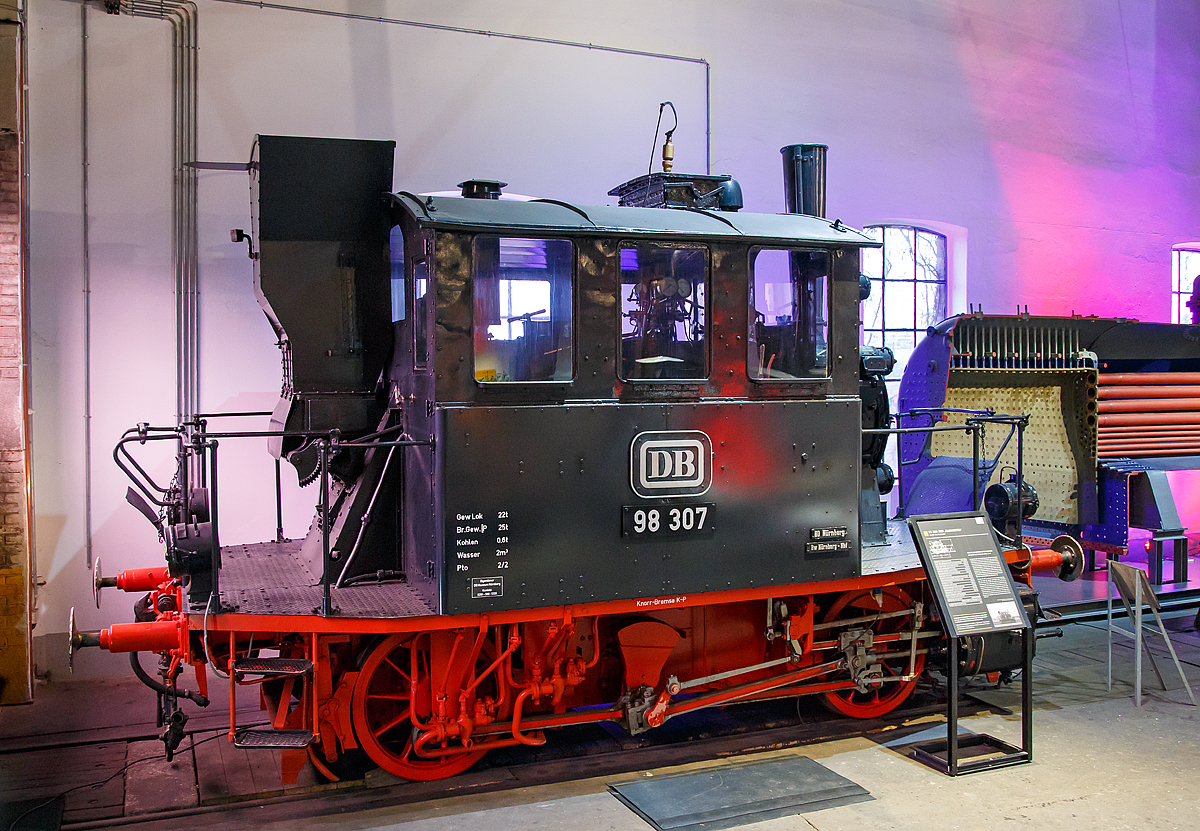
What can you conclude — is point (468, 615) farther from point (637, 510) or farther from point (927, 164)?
point (927, 164)

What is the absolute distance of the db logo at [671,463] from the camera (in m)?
4.88

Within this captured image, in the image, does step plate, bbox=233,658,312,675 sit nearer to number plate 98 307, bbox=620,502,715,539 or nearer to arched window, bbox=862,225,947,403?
number plate 98 307, bbox=620,502,715,539

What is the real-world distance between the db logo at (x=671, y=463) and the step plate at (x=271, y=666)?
70.7 inches

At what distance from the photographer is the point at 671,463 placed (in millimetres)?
4945

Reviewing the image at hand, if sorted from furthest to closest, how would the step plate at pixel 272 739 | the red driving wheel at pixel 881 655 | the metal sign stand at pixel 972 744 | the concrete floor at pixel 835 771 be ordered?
the red driving wheel at pixel 881 655
the metal sign stand at pixel 972 744
the concrete floor at pixel 835 771
the step plate at pixel 272 739

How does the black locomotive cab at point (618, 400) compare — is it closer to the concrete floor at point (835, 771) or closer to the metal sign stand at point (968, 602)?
the metal sign stand at point (968, 602)

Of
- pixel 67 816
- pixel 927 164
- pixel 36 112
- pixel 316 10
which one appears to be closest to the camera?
pixel 67 816

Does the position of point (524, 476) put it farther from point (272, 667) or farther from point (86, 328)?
point (86, 328)

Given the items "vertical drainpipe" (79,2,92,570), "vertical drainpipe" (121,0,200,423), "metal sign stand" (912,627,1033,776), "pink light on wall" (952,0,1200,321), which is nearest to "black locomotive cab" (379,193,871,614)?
"metal sign stand" (912,627,1033,776)

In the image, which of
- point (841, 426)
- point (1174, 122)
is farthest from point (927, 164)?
point (841, 426)

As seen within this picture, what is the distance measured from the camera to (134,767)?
525 centimetres

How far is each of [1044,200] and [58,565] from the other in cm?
998

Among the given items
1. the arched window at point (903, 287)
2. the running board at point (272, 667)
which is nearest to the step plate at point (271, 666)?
the running board at point (272, 667)

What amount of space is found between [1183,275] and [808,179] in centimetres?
805
